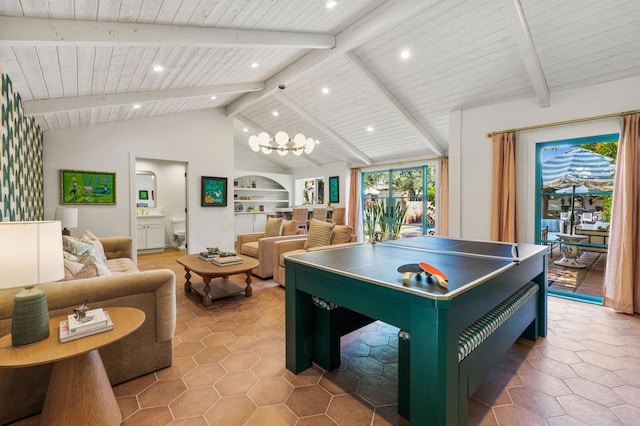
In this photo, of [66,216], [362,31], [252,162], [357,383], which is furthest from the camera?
[252,162]

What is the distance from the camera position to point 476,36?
10.5 feet

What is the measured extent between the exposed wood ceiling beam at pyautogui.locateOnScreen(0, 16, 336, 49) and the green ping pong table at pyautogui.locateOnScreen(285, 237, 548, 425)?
2236 millimetres

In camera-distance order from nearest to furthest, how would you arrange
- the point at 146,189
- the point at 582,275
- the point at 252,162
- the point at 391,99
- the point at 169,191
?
the point at 582,275 < the point at 391,99 < the point at 146,189 < the point at 169,191 < the point at 252,162

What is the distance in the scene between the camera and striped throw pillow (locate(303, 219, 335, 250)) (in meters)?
4.06

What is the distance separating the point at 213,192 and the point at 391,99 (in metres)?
3.93

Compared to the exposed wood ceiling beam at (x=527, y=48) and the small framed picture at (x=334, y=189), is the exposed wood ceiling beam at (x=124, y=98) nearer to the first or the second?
the small framed picture at (x=334, y=189)

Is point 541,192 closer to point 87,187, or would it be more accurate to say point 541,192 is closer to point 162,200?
point 87,187

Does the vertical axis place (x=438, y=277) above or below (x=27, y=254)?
below

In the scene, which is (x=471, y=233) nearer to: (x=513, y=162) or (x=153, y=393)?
(x=513, y=162)

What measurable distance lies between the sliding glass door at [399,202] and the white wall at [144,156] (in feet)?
11.4

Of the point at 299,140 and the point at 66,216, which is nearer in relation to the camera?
the point at 66,216

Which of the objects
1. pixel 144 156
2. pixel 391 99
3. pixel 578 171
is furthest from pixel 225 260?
pixel 578 171

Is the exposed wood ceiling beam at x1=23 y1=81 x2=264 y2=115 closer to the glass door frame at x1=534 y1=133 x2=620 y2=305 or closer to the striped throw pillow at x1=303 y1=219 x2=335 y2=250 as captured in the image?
the striped throw pillow at x1=303 y1=219 x2=335 y2=250

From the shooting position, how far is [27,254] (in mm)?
1216
